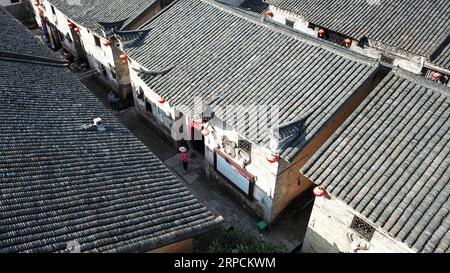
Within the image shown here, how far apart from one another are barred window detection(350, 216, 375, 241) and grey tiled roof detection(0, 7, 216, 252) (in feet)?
18.8

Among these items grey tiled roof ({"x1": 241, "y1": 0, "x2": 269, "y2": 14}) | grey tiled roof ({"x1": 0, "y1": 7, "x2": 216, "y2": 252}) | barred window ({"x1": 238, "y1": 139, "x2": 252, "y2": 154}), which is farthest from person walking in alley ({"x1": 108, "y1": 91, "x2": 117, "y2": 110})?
grey tiled roof ({"x1": 241, "y1": 0, "x2": 269, "y2": 14})

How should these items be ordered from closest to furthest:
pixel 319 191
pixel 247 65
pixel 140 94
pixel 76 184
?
pixel 76 184, pixel 319 191, pixel 247 65, pixel 140 94

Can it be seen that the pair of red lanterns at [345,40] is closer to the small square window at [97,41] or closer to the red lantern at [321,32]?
the red lantern at [321,32]

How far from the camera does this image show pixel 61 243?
10.8 meters

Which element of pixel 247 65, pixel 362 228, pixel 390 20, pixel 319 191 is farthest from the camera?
pixel 390 20

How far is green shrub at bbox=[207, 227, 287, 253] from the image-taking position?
45.0 ft

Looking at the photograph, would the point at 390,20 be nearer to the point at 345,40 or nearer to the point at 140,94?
the point at 345,40

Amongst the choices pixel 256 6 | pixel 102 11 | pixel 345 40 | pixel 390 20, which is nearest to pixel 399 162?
pixel 345 40

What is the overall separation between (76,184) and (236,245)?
Answer: 21.5 ft

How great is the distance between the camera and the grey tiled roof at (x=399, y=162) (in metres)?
12.6

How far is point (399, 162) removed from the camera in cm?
1405

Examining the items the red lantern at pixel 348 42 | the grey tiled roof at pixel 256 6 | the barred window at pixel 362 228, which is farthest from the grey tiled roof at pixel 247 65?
the grey tiled roof at pixel 256 6

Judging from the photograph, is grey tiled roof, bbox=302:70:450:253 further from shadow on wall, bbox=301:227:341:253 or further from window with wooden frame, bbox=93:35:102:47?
window with wooden frame, bbox=93:35:102:47
